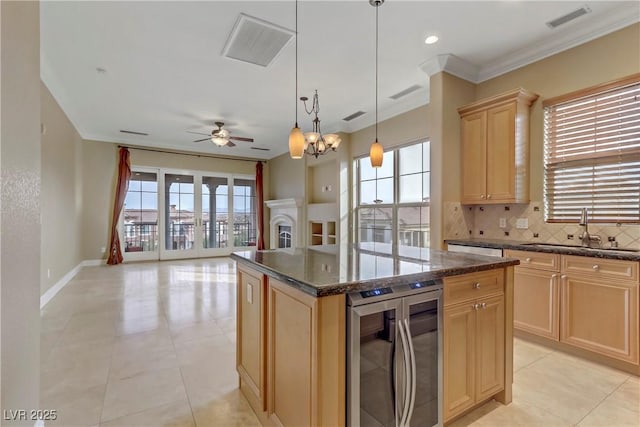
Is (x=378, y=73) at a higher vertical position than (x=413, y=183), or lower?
higher

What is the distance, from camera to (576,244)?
9.93ft

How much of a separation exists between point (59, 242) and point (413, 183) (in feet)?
19.4

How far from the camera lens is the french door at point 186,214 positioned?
24.6 ft

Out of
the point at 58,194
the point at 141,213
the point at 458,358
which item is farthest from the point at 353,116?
the point at 141,213

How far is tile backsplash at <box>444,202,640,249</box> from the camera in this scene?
2776 millimetres

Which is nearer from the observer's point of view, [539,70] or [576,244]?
[576,244]

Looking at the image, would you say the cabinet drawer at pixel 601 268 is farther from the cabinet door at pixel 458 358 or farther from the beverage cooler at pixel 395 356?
the beverage cooler at pixel 395 356

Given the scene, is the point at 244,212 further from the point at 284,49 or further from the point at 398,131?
the point at 284,49

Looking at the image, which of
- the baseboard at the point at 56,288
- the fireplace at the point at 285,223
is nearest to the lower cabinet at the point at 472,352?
the baseboard at the point at 56,288

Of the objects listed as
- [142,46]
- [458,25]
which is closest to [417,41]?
[458,25]

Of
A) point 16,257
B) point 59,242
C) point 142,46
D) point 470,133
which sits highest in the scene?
point 142,46

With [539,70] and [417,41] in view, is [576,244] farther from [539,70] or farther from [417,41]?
[417,41]

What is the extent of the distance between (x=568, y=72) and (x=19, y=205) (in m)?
4.56

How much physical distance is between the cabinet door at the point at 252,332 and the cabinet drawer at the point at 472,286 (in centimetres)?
108
